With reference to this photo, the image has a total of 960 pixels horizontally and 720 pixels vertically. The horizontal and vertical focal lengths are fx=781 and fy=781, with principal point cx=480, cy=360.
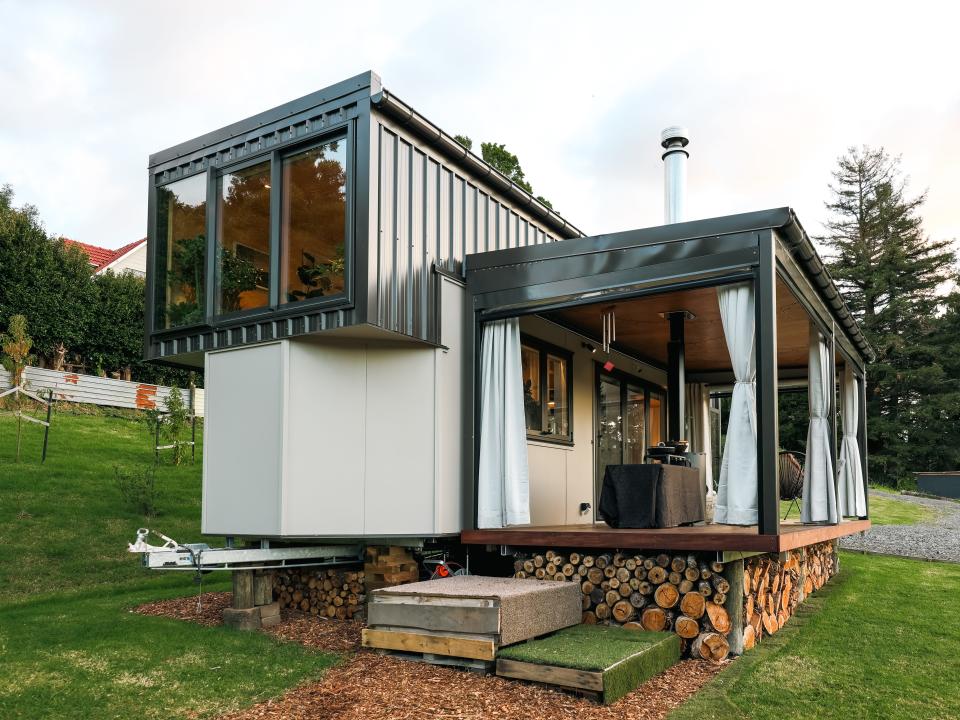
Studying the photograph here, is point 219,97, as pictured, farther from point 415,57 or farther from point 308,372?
point 308,372

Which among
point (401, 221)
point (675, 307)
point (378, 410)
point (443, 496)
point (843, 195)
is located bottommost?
point (443, 496)

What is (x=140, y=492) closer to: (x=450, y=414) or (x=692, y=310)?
(x=450, y=414)

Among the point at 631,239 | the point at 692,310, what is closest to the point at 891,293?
the point at 692,310

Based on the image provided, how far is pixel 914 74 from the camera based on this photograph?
13.4m

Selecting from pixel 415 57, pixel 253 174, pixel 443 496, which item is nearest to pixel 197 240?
pixel 253 174

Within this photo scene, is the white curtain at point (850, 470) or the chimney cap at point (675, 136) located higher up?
the chimney cap at point (675, 136)

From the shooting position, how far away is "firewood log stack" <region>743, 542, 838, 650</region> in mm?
5289

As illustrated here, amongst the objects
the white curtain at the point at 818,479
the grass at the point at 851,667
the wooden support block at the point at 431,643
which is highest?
the white curtain at the point at 818,479

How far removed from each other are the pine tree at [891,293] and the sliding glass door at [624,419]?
17988 mm

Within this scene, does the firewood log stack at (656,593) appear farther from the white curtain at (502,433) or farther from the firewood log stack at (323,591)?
the firewood log stack at (323,591)

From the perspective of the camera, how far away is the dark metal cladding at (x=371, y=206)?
562 centimetres

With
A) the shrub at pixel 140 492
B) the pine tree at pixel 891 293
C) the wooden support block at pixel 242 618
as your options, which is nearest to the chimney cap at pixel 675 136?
the wooden support block at pixel 242 618

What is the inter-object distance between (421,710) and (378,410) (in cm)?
264

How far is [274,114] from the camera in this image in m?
6.17
